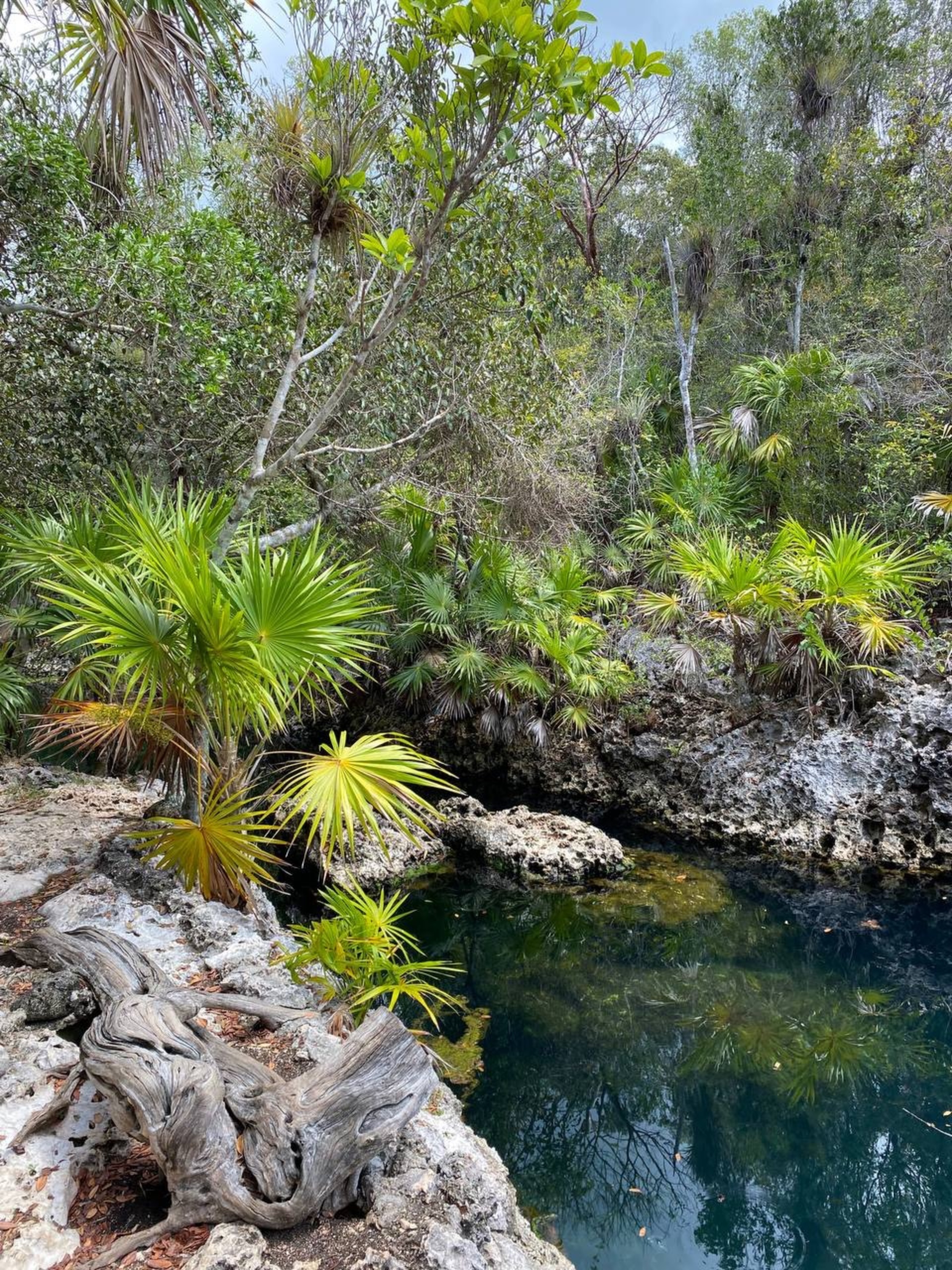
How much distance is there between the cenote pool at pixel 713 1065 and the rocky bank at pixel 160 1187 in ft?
3.43

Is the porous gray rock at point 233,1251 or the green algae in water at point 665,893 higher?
the porous gray rock at point 233,1251

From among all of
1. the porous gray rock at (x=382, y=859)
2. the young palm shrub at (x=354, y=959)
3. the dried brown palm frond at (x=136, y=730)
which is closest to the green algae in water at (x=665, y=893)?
the porous gray rock at (x=382, y=859)

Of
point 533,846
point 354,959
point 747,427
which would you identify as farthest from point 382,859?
point 747,427

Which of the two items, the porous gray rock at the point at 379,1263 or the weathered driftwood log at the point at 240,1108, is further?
the weathered driftwood log at the point at 240,1108

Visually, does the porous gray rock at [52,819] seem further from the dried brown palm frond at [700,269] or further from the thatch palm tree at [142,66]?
the dried brown palm frond at [700,269]

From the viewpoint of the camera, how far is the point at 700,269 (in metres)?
13.6

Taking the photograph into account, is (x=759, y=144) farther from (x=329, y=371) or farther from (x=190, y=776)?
(x=190, y=776)

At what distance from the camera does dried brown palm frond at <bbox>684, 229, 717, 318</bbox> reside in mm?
13344

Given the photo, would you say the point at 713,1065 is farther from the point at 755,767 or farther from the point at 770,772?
the point at 755,767

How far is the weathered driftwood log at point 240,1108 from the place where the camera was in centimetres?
226

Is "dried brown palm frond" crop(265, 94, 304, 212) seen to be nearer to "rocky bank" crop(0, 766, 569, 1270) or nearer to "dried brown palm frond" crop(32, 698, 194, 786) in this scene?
"dried brown palm frond" crop(32, 698, 194, 786)

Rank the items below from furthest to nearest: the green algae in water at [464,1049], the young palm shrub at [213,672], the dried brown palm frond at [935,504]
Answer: the dried brown palm frond at [935,504]
the green algae in water at [464,1049]
the young palm shrub at [213,672]

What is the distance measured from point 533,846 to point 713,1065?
2.84 meters

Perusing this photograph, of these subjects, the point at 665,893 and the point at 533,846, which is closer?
the point at 665,893
